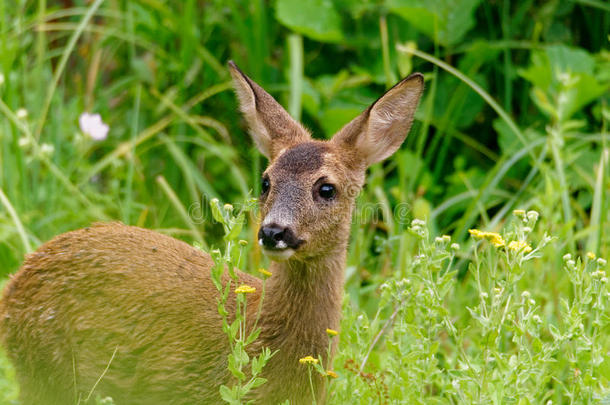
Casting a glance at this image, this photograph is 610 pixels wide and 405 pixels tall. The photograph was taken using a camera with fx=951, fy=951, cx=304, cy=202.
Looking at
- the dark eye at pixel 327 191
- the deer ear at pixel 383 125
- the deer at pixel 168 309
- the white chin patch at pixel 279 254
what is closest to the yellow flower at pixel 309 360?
the deer at pixel 168 309

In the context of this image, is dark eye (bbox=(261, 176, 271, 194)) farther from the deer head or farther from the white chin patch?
the white chin patch

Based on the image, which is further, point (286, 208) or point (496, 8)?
point (496, 8)

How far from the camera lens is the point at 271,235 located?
9.86 ft

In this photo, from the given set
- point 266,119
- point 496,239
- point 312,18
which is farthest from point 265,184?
point 312,18

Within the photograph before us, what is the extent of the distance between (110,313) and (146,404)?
0.34 metres

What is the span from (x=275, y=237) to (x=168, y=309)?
0.53 meters

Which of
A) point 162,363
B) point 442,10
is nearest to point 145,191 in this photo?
point 442,10

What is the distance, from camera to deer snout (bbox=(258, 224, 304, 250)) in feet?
9.84

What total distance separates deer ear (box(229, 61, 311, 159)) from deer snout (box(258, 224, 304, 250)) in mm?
655

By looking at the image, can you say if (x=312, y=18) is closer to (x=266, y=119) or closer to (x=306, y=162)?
(x=266, y=119)

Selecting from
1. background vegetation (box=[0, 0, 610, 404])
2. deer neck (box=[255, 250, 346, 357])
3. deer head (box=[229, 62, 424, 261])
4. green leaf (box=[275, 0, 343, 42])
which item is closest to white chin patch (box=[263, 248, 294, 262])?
deer head (box=[229, 62, 424, 261])

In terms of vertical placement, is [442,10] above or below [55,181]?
above

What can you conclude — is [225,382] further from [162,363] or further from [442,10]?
[442,10]

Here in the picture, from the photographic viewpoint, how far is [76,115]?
577cm
